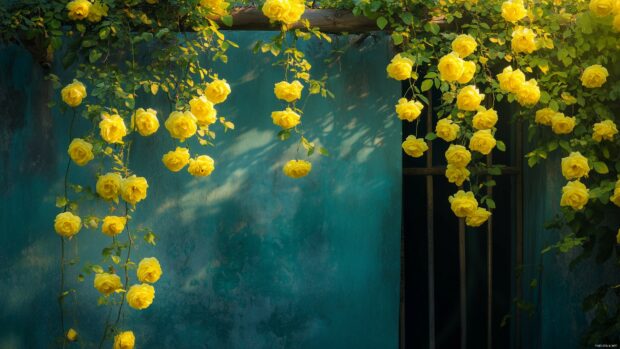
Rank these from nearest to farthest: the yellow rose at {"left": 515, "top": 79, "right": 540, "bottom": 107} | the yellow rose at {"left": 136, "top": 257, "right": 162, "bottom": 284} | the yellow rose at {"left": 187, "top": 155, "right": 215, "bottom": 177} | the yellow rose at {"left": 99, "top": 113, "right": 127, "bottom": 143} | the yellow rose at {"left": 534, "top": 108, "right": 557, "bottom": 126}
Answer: the yellow rose at {"left": 99, "top": 113, "right": 127, "bottom": 143} < the yellow rose at {"left": 136, "top": 257, "right": 162, "bottom": 284} < the yellow rose at {"left": 187, "top": 155, "right": 215, "bottom": 177} < the yellow rose at {"left": 515, "top": 79, "right": 540, "bottom": 107} < the yellow rose at {"left": 534, "top": 108, "right": 557, "bottom": 126}

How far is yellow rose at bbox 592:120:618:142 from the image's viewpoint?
3.83 m

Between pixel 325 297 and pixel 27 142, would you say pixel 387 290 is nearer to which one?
pixel 325 297

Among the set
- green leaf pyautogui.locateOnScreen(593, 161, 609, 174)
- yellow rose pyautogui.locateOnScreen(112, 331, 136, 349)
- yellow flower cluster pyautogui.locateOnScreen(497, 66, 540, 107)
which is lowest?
yellow rose pyautogui.locateOnScreen(112, 331, 136, 349)

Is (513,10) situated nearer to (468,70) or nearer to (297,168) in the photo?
(468,70)

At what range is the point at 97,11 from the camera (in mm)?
3609

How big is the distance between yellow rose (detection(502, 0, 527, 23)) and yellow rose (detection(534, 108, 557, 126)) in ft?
1.72

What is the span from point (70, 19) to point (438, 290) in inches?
99.1

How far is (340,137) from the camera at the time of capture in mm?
4109

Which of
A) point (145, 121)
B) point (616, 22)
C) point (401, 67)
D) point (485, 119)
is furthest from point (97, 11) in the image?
point (616, 22)

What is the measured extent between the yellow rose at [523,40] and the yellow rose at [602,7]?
1.05ft

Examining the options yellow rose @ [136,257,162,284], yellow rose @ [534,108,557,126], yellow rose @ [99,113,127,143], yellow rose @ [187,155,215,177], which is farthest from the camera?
yellow rose @ [534,108,557,126]

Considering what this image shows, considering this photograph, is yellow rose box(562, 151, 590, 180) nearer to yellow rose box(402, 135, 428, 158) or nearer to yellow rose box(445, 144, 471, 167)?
yellow rose box(445, 144, 471, 167)

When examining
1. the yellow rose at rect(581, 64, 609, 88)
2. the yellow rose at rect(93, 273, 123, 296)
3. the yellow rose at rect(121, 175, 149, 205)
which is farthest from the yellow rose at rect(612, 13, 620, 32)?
the yellow rose at rect(93, 273, 123, 296)

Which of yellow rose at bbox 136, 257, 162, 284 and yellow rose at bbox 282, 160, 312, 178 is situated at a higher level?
yellow rose at bbox 282, 160, 312, 178
